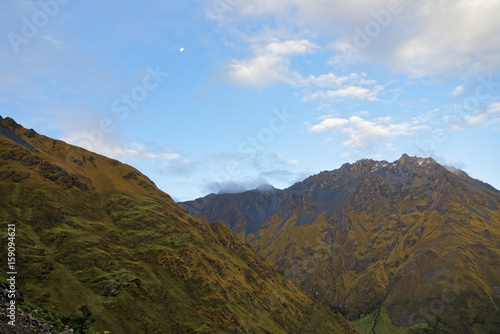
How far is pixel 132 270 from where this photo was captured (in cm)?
13525

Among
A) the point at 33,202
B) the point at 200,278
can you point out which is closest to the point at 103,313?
the point at 200,278

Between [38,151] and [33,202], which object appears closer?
[33,202]

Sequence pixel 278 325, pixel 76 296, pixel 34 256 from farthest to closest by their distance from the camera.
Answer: pixel 278 325 → pixel 34 256 → pixel 76 296

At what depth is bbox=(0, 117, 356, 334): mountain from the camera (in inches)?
4235

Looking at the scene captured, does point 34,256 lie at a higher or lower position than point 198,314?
higher

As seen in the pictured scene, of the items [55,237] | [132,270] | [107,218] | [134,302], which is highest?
[107,218]

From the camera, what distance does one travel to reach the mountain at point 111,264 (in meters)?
108

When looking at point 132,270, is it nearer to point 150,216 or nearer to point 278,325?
point 150,216

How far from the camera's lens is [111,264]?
131375mm

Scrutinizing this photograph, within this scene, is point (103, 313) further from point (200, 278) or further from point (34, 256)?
point (200, 278)

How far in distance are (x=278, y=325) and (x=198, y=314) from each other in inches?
2152

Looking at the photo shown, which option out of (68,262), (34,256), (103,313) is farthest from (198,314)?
(34,256)

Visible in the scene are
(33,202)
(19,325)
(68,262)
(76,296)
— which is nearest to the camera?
(19,325)

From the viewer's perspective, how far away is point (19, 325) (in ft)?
182
